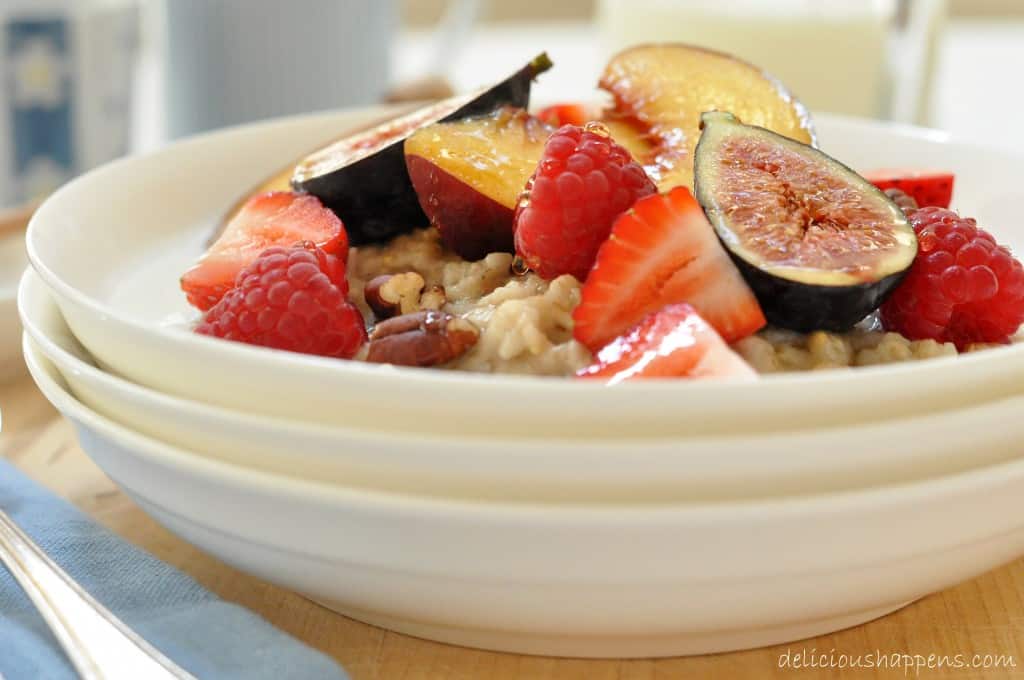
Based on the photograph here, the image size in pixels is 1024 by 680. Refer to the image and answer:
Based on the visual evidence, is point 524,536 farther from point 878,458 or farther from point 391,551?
point 878,458

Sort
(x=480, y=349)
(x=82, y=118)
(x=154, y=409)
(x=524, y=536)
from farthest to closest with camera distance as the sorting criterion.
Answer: (x=82, y=118) < (x=480, y=349) < (x=154, y=409) < (x=524, y=536)

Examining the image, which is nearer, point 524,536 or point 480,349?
point 524,536

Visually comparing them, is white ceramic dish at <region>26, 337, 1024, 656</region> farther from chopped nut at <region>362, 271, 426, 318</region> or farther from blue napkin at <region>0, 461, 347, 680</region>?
chopped nut at <region>362, 271, 426, 318</region>

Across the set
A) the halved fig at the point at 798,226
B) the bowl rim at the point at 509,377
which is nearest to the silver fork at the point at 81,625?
the bowl rim at the point at 509,377

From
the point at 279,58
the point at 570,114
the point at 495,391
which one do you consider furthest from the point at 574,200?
the point at 279,58

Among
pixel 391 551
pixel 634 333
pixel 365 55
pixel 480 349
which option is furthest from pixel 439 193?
pixel 365 55

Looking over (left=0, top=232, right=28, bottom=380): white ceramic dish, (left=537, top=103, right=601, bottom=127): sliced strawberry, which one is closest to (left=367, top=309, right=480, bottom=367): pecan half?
(left=537, top=103, right=601, bottom=127): sliced strawberry

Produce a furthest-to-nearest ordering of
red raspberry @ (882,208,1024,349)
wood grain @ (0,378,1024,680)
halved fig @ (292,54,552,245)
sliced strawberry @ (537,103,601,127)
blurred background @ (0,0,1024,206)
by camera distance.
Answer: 1. blurred background @ (0,0,1024,206)
2. sliced strawberry @ (537,103,601,127)
3. halved fig @ (292,54,552,245)
4. red raspberry @ (882,208,1024,349)
5. wood grain @ (0,378,1024,680)
